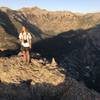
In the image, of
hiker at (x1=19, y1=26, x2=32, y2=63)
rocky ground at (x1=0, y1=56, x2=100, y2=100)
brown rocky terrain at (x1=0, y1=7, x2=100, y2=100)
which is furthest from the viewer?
hiker at (x1=19, y1=26, x2=32, y2=63)

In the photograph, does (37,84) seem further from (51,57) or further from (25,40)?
(51,57)

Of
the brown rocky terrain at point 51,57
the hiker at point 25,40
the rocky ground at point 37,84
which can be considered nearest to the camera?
the rocky ground at point 37,84

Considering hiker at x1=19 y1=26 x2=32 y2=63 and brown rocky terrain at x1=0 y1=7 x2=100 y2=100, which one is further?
hiker at x1=19 y1=26 x2=32 y2=63

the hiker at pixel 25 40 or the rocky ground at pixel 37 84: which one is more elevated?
the hiker at pixel 25 40

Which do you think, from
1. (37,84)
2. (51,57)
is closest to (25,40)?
(37,84)

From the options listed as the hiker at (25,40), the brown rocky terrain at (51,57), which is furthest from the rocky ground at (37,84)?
the hiker at (25,40)

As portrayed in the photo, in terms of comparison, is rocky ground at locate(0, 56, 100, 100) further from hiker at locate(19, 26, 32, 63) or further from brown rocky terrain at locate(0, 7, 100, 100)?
hiker at locate(19, 26, 32, 63)

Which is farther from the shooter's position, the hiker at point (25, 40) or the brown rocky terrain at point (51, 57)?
the hiker at point (25, 40)

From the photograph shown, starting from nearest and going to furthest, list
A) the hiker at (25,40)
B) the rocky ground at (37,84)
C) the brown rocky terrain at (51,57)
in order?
the rocky ground at (37,84) < the brown rocky terrain at (51,57) < the hiker at (25,40)

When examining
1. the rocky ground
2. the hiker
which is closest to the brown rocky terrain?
the rocky ground

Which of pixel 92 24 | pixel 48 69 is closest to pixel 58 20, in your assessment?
pixel 92 24

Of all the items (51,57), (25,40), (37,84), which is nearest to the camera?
(37,84)

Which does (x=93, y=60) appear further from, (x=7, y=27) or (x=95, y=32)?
(x=7, y=27)

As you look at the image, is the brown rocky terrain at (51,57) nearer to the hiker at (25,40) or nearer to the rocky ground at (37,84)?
the rocky ground at (37,84)
